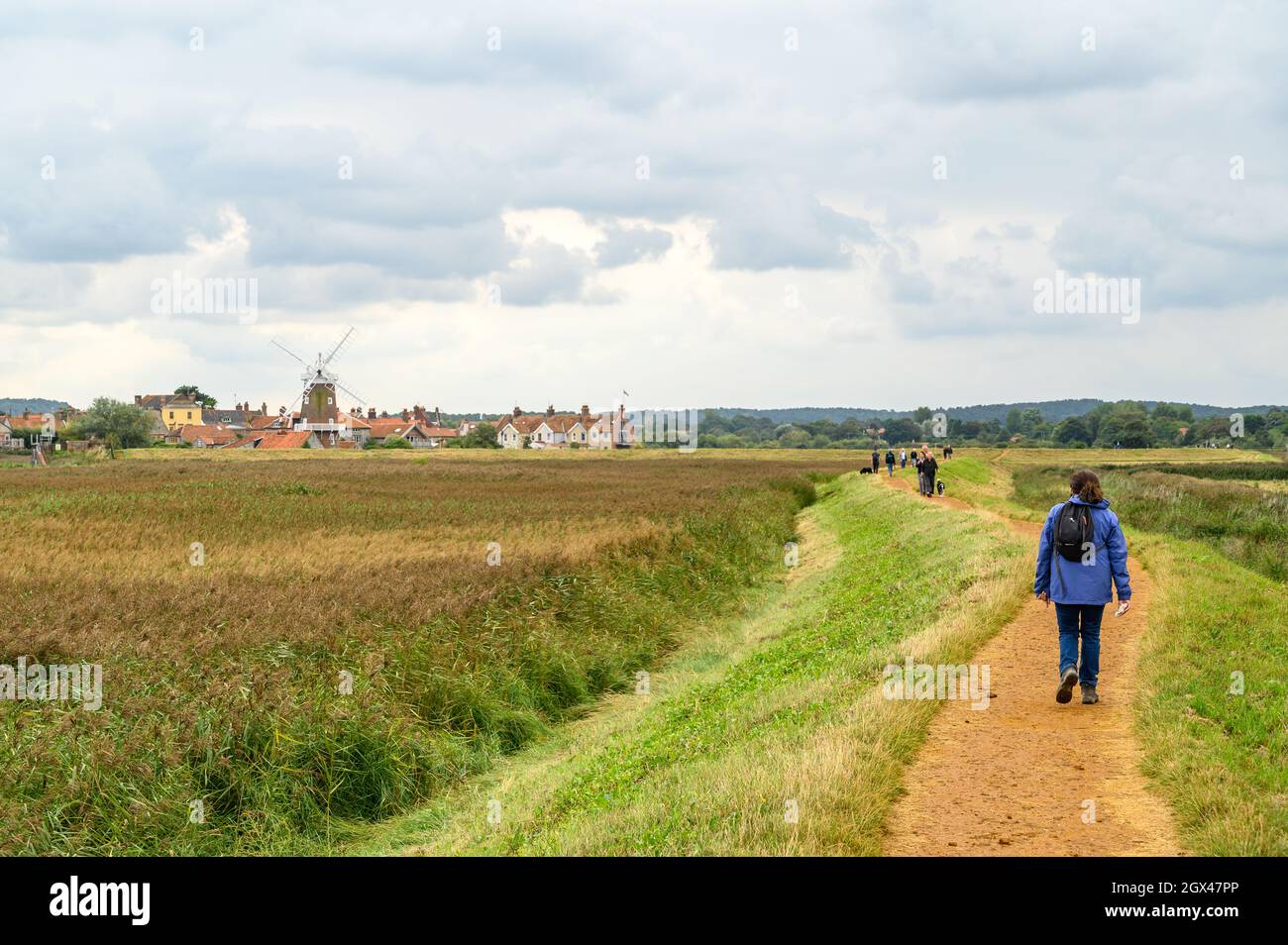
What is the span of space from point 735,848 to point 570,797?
3.29 meters

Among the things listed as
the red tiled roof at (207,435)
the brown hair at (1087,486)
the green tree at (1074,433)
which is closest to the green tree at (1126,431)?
the green tree at (1074,433)

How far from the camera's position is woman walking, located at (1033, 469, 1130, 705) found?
1042 centimetres

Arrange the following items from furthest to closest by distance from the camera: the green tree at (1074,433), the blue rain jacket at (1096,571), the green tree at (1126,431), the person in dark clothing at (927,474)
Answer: the green tree at (1074,433) < the green tree at (1126,431) < the person in dark clothing at (927,474) < the blue rain jacket at (1096,571)

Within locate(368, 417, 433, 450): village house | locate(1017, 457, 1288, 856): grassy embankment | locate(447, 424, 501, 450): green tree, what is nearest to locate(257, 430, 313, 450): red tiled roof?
locate(447, 424, 501, 450): green tree

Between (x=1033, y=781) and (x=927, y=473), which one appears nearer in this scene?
(x=1033, y=781)

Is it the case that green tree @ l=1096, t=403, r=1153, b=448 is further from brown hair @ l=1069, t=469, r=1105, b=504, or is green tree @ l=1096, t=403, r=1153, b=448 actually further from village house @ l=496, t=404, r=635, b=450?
brown hair @ l=1069, t=469, r=1105, b=504

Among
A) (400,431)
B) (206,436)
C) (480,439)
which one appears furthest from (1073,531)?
(400,431)

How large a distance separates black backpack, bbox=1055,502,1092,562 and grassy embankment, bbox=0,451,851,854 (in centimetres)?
668

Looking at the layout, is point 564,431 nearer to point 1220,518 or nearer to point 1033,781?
point 1220,518

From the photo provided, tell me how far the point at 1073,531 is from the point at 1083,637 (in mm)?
1035

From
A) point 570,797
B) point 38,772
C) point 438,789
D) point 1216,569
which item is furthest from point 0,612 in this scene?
point 1216,569

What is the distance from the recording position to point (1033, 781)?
8492 mm

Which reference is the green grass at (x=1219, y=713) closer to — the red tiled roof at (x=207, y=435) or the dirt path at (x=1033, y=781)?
the dirt path at (x=1033, y=781)

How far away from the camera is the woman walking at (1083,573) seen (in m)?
10.4
